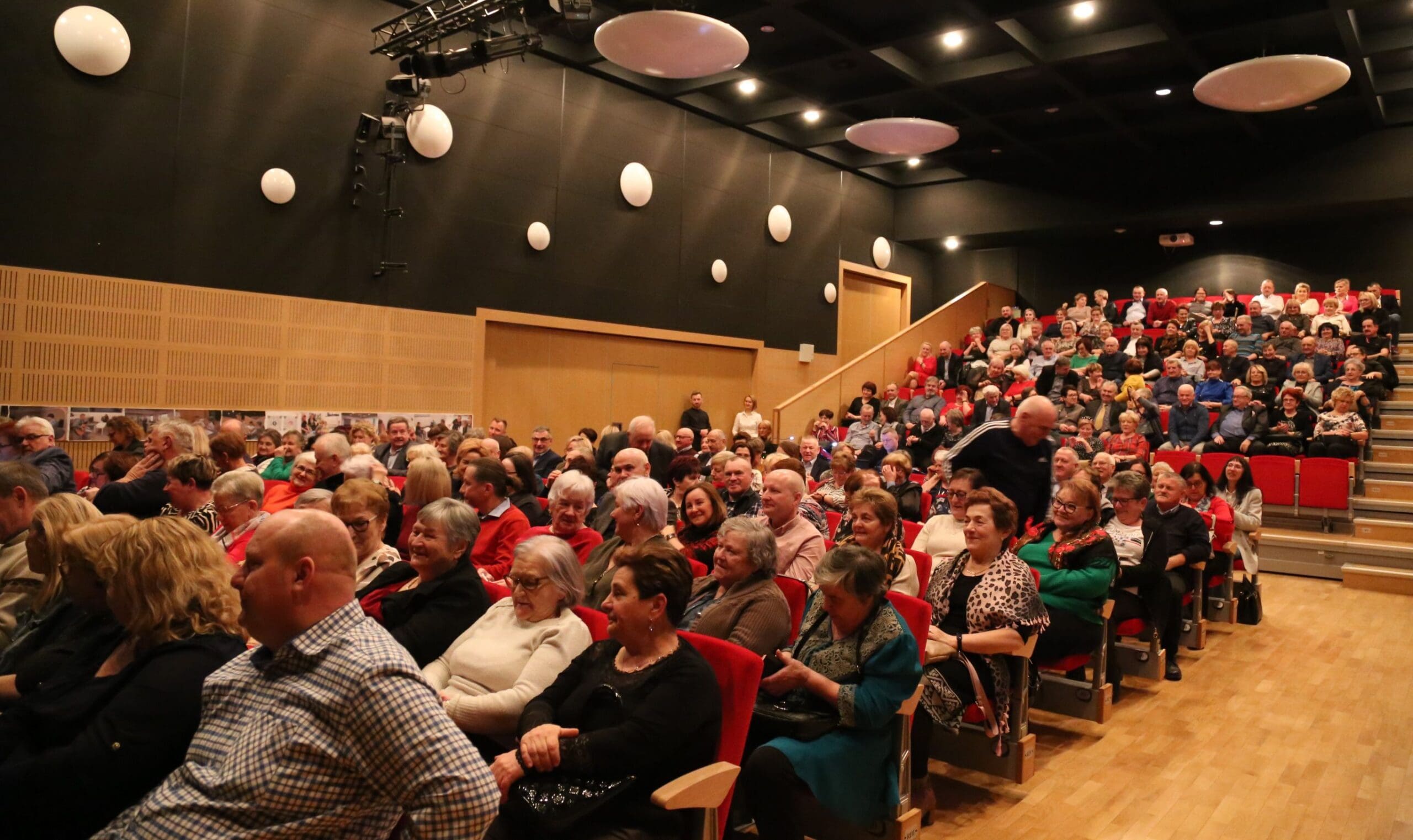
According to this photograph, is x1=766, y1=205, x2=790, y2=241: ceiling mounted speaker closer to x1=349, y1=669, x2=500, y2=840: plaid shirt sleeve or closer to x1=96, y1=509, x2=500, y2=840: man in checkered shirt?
x1=96, y1=509, x2=500, y2=840: man in checkered shirt

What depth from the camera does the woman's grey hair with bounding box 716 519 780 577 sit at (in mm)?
2625

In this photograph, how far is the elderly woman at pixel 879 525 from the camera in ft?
9.77

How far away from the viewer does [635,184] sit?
975 cm

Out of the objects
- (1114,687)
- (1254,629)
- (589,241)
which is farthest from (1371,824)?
(589,241)

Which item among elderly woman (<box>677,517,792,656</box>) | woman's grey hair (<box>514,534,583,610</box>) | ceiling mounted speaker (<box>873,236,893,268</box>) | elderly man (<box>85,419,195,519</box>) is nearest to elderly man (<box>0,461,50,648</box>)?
elderly man (<box>85,419,195,519</box>)

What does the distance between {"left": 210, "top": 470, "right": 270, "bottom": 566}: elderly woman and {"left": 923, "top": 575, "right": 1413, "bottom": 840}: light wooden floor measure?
2630 millimetres

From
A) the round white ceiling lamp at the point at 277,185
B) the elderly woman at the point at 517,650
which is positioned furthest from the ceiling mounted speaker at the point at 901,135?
the elderly woman at the point at 517,650

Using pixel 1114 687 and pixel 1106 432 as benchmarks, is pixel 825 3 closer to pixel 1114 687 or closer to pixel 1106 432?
pixel 1106 432

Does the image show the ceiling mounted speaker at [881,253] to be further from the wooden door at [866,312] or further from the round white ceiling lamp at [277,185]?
the round white ceiling lamp at [277,185]

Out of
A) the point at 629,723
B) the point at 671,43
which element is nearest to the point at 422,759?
the point at 629,723

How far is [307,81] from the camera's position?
737cm

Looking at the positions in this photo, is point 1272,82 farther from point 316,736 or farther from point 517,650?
point 316,736

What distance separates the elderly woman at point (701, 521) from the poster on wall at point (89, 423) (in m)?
5.19

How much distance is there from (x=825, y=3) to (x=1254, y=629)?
6.13m
